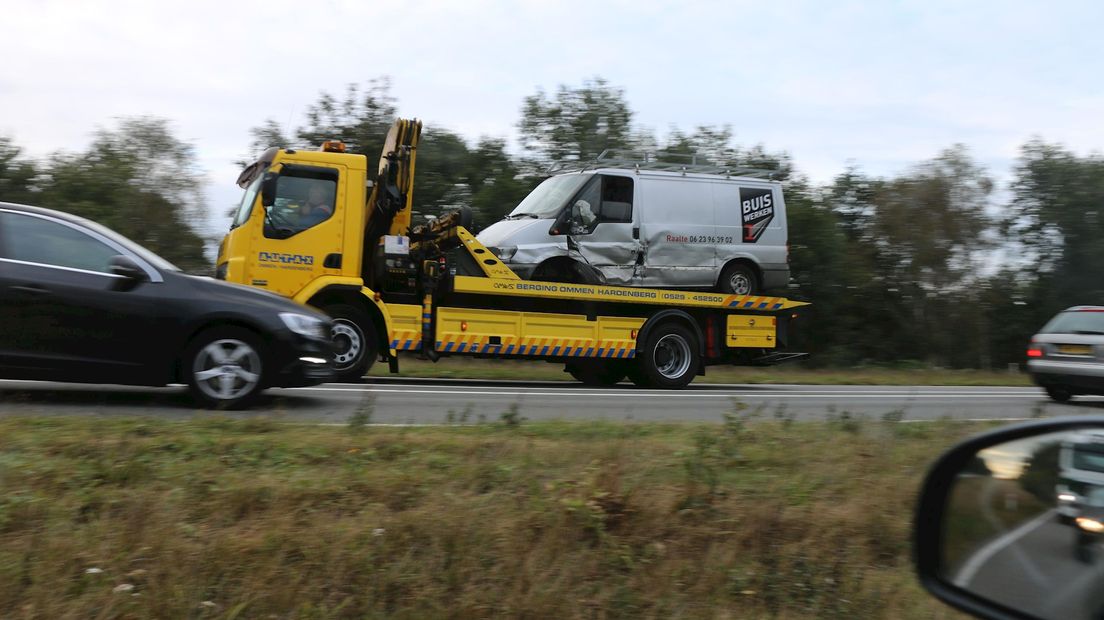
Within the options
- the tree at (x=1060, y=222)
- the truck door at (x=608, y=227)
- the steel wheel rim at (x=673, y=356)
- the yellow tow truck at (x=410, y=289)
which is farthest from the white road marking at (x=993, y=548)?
the tree at (x=1060, y=222)

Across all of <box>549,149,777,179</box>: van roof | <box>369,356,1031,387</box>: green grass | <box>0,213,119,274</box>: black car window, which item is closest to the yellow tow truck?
<box>369,356,1031,387</box>: green grass

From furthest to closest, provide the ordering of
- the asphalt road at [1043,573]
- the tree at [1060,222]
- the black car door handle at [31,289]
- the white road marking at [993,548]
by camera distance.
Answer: the tree at [1060,222], the black car door handle at [31,289], the white road marking at [993,548], the asphalt road at [1043,573]

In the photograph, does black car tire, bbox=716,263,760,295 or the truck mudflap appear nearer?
black car tire, bbox=716,263,760,295

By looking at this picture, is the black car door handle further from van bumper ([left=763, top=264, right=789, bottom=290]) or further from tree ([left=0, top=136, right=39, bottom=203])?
tree ([left=0, top=136, right=39, bottom=203])

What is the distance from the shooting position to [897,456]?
22.7ft

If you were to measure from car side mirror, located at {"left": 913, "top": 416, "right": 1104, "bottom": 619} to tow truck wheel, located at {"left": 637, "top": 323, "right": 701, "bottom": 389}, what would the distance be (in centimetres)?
1249

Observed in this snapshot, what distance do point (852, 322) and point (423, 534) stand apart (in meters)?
24.7

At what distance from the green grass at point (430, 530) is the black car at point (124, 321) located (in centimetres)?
160

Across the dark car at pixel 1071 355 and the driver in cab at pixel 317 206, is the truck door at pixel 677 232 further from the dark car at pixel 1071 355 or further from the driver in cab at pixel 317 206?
the dark car at pixel 1071 355

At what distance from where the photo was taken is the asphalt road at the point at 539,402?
8.47m

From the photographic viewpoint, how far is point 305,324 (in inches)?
347

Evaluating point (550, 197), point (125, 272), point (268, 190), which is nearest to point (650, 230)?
point (550, 197)

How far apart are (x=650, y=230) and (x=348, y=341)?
4836 mm

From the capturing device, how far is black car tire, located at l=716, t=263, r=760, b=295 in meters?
15.5
